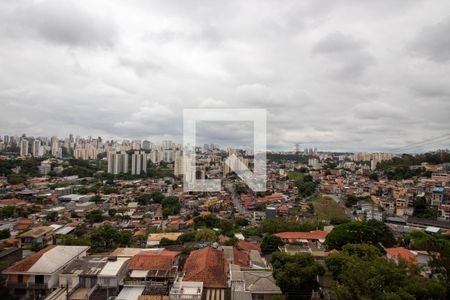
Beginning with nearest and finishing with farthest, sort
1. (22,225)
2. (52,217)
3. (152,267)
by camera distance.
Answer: (152,267)
(22,225)
(52,217)

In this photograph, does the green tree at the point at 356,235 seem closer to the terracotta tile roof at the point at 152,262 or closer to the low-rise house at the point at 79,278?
the terracotta tile roof at the point at 152,262

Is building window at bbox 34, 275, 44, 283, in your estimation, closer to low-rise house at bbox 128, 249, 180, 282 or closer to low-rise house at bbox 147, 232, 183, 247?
low-rise house at bbox 128, 249, 180, 282

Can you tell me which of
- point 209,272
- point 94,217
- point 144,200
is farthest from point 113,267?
point 144,200

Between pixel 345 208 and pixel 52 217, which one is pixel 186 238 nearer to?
pixel 52 217

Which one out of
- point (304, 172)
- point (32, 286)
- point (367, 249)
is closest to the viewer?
point (32, 286)

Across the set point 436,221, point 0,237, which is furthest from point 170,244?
point 436,221

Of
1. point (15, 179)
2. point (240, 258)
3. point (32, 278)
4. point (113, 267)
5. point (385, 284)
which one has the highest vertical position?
point (15, 179)

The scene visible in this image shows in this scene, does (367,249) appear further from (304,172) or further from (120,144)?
(120,144)

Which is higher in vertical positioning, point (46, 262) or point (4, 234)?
point (46, 262)
